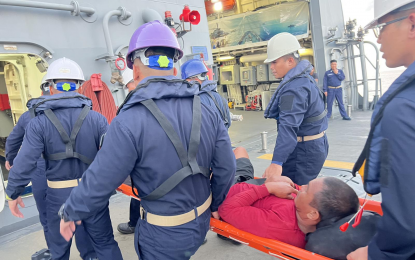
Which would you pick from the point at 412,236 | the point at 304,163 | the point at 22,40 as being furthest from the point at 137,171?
the point at 22,40

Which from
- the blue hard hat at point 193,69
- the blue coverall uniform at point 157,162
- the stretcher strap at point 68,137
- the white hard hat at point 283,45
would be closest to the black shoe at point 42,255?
the stretcher strap at point 68,137

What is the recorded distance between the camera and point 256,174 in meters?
5.00

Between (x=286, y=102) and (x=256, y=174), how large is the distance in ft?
8.70

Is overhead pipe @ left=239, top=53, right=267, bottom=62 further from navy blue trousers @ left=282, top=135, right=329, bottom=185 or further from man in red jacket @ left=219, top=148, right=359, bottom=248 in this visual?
man in red jacket @ left=219, top=148, right=359, bottom=248

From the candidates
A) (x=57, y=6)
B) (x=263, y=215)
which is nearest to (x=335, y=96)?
(x=57, y=6)

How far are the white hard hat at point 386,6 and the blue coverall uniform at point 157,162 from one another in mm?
962

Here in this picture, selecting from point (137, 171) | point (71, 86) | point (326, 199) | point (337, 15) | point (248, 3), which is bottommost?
point (326, 199)

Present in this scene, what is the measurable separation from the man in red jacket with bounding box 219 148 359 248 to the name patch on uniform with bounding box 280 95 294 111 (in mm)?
673

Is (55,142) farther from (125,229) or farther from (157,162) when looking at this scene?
(125,229)

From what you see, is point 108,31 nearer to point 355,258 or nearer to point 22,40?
point 22,40

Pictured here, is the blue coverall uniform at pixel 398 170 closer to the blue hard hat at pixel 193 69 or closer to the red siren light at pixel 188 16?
the blue hard hat at pixel 193 69

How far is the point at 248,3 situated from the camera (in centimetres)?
1234

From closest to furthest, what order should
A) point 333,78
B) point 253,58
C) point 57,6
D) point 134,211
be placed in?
point 134,211
point 57,6
point 333,78
point 253,58

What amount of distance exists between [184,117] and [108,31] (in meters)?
3.66
